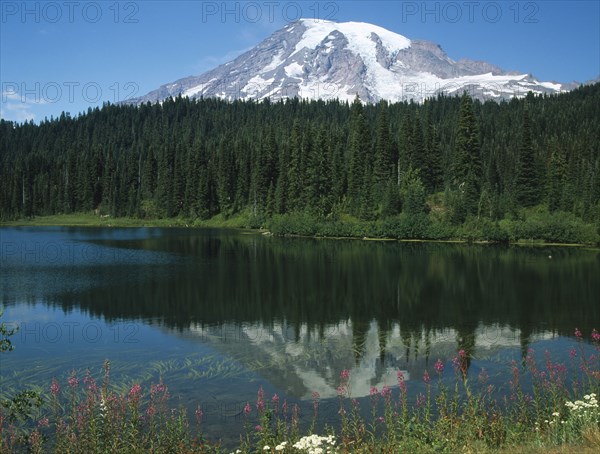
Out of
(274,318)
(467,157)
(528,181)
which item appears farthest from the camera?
(467,157)

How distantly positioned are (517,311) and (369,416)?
73.0 ft

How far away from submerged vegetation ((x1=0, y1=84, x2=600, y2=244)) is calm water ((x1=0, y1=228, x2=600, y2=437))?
32.8m

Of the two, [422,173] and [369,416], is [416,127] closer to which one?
[422,173]

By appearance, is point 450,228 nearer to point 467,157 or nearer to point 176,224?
point 467,157

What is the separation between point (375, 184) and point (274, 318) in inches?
3156

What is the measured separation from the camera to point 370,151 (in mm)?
121125

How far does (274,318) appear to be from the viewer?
111ft

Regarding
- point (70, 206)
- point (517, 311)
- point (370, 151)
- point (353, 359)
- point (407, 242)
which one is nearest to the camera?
point (353, 359)

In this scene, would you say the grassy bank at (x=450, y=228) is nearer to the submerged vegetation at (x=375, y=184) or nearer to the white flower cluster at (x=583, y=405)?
the submerged vegetation at (x=375, y=184)

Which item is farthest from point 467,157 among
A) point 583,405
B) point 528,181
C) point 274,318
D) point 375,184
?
point 583,405

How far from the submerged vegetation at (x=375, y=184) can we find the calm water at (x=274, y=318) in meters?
32.8

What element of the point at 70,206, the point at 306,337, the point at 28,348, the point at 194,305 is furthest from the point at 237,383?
the point at 70,206

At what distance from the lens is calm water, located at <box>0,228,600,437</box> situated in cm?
2234

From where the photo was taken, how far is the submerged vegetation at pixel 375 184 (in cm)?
9719
